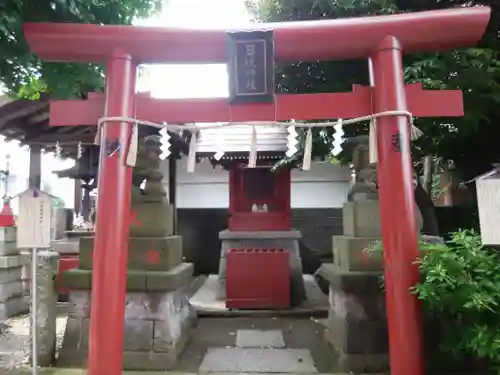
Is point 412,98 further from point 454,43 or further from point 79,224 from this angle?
point 79,224

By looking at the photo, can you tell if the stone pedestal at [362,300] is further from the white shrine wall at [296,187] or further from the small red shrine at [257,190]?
the white shrine wall at [296,187]

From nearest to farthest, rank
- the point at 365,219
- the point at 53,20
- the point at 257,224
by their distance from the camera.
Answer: the point at 53,20
the point at 365,219
the point at 257,224

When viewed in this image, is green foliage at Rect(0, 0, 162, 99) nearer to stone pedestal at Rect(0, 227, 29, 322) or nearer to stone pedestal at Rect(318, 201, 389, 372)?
stone pedestal at Rect(0, 227, 29, 322)

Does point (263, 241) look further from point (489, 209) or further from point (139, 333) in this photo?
point (489, 209)

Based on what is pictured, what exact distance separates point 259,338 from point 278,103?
3.94m

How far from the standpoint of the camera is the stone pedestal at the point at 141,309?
489 cm

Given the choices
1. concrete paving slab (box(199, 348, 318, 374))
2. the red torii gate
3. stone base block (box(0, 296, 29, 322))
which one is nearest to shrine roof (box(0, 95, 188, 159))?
stone base block (box(0, 296, 29, 322))

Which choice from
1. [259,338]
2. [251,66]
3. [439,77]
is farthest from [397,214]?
[259,338]

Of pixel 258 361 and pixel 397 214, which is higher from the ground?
pixel 397 214

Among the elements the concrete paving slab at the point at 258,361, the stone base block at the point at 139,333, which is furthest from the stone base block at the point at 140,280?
the concrete paving slab at the point at 258,361

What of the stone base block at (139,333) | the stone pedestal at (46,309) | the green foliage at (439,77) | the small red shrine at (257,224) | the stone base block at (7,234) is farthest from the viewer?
the small red shrine at (257,224)

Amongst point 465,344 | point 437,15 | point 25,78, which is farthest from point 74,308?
point 437,15

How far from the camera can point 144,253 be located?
5.13 meters

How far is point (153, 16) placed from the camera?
5.22 metres
